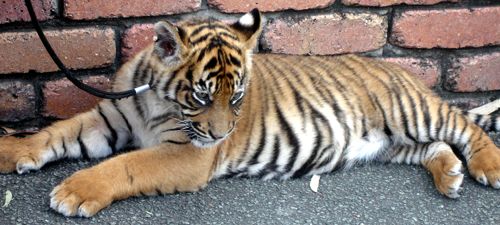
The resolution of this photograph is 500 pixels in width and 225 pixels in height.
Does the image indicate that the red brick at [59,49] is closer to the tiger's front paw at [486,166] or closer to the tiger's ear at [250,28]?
the tiger's ear at [250,28]

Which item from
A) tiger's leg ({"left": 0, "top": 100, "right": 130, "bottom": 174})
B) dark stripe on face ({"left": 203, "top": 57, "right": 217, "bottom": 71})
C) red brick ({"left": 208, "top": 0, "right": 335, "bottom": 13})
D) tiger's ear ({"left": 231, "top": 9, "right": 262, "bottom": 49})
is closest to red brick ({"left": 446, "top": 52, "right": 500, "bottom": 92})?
red brick ({"left": 208, "top": 0, "right": 335, "bottom": 13})

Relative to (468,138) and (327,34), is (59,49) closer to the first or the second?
(327,34)

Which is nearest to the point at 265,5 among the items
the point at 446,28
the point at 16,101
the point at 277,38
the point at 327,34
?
the point at 277,38

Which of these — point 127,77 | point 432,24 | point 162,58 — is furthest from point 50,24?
point 432,24

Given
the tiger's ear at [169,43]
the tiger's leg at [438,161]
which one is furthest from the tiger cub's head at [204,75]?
the tiger's leg at [438,161]

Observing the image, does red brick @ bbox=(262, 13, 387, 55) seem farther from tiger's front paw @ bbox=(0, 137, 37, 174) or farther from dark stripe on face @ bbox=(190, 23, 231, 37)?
tiger's front paw @ bbox=(0, 137, 37, 174)

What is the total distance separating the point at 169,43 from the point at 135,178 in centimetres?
49

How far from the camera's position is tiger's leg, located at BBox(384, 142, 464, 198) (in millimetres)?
2970

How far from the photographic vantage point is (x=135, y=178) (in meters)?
2.72

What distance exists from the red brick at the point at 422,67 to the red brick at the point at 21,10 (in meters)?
1.46

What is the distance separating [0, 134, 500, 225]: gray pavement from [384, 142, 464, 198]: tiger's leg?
4 cm

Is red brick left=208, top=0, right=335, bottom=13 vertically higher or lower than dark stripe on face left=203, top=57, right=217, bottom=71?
higher

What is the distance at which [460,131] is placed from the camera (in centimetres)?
327

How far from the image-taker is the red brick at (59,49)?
119 inches
